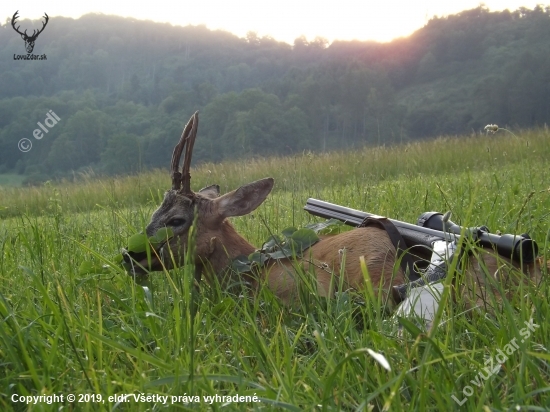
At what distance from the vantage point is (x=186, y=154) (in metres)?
3.15

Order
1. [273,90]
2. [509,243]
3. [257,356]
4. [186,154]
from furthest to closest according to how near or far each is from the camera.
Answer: [273,90] → [186,154] → [509,243] → [257,356]

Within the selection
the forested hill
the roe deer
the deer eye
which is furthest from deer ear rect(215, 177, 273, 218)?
the forested hill

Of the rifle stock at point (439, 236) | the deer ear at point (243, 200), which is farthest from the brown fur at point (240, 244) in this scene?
the rifle stock at point (439, 236)

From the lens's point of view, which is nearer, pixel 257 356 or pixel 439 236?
pixel 257 356

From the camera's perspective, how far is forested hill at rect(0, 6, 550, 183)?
36.1 m

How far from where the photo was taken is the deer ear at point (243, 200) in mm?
3354

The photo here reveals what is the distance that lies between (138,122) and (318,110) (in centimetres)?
1406

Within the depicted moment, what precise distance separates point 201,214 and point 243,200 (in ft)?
0.75

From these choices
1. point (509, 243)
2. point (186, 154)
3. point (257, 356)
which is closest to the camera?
point (257, 356)

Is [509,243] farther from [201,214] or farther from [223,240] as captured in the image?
[201,214]

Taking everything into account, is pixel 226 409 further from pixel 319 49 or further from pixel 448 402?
pixel 319 49

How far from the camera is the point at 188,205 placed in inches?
129

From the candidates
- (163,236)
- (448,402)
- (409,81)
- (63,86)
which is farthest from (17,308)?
(63,86)

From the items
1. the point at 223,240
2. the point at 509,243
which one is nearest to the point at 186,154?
the point at 223,240
